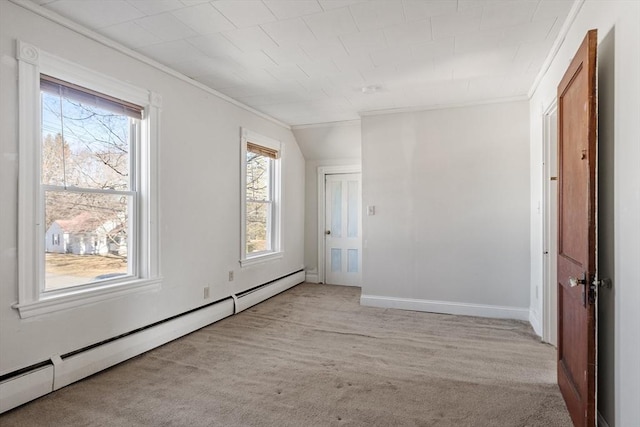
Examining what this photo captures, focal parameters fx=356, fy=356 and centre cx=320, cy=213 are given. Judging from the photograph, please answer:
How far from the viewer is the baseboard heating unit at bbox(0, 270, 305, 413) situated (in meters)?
2.16

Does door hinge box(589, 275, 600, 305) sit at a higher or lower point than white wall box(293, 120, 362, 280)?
lower

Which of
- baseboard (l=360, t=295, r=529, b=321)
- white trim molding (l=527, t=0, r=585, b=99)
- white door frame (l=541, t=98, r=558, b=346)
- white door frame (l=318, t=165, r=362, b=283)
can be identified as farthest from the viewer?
white door frame (l=318, t=165, r=362, b=283)

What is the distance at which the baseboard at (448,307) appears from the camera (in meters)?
3.98

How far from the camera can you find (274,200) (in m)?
5.23

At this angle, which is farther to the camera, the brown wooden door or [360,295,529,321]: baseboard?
[360,295,529,321]: baseboard

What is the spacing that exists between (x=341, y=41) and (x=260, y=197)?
2731 mm

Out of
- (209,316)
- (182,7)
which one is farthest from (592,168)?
(209,316)

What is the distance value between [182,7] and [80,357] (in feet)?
8.09

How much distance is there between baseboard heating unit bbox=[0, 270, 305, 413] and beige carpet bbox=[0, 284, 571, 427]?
2.5 inches

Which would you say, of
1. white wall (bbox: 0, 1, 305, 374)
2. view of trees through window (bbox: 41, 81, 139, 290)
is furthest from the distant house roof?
white wall (bbox: 0, 1, 305, 374)

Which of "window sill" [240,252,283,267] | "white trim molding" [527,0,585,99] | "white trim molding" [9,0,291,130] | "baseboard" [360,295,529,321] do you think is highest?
"white trim molding" [9,0,291,130]

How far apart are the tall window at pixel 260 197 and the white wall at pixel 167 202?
15 cm

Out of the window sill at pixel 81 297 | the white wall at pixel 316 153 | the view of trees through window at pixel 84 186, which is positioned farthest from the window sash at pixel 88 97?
the white wall at pixel 316 153

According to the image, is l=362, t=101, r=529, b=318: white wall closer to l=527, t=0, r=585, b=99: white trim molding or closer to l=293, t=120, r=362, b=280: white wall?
l=527, t=0, r=585, b=99: white trim molding
